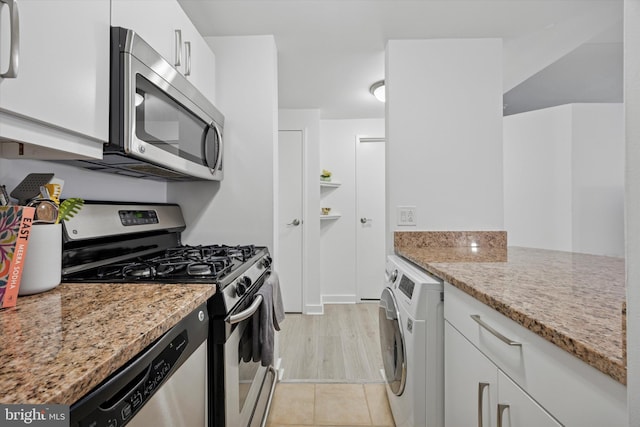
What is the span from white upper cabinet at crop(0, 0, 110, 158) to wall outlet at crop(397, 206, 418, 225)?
64.1 inches

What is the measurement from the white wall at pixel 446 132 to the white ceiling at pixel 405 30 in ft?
0.50

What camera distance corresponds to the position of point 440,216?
205 cm

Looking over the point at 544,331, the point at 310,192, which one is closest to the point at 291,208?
the point at 310,192

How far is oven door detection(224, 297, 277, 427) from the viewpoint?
3.47 ft

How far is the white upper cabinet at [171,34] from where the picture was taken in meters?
1.09

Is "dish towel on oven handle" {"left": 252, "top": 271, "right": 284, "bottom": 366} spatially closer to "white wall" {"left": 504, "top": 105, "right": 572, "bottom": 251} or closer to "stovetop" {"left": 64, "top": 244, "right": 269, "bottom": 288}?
"stovetop" {"left": 64, "top": 244, "right": 269, "bottom": 288}

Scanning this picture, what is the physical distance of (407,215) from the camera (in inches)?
81.0

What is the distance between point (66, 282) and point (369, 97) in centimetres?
274

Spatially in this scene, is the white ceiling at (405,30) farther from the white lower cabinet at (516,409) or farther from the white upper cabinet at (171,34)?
the white lower cabinet at (516,409)

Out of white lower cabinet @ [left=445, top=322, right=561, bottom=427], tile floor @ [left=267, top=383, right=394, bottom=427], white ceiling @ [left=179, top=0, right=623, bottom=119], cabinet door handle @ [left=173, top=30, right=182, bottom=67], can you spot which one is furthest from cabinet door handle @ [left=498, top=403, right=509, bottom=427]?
white ceiling @ [left=179, top=0, right=623, bottom=119]

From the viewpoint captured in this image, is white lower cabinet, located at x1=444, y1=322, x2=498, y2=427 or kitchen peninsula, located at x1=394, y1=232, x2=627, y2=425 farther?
white lower cabinet, located at x1=444, y1=322, x2=498, y2=427

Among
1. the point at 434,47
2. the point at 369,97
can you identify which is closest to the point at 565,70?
the point at 434,47

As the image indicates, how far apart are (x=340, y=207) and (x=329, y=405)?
7.63ft

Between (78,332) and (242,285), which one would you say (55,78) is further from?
(242,285)
